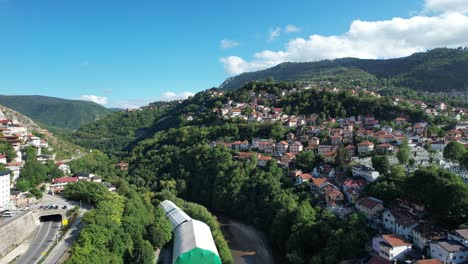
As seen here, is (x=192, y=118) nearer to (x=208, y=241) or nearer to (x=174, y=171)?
(x=174, y=171)

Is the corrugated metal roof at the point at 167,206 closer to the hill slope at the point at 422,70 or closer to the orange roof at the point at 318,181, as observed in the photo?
the orange roof at the point at 318,181

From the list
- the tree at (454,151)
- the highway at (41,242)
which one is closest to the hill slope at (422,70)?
the tree at (454,151)

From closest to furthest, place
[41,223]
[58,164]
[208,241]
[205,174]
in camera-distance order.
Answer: [208,241]
[41,223]
[58,164]
[205,174]

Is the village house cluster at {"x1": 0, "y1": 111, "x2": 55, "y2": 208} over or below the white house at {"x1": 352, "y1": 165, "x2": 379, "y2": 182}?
over

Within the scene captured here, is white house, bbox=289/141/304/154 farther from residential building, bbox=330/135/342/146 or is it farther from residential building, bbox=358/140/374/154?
residential building, bbox=358/140/374/154

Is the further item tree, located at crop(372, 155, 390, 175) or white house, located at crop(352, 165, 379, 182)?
tree, located at crop(372, 155, 390, 175)

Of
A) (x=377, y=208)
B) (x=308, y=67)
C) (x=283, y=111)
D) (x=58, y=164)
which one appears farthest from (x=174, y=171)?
(x=308, y=67)

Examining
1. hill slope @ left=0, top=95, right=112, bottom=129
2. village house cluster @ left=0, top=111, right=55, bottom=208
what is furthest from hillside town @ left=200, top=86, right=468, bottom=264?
hill slope @ left=0, top=95, right=112, bottom=129
